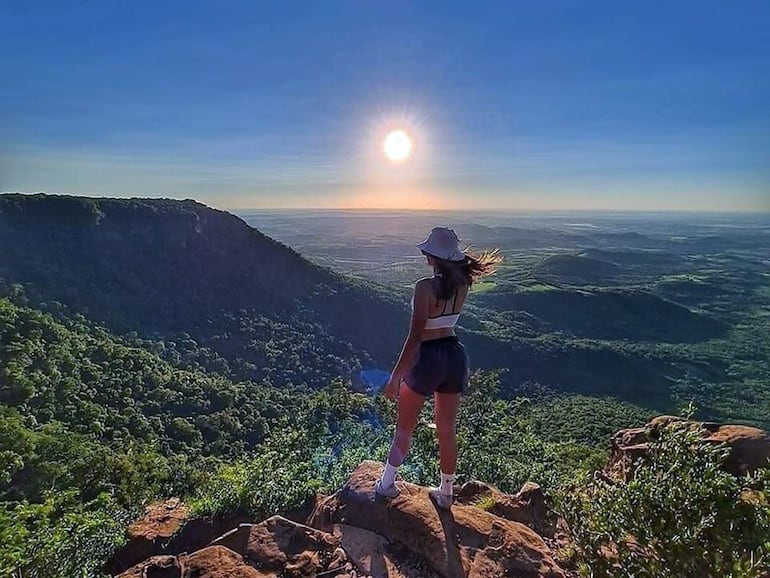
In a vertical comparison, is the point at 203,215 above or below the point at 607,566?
above

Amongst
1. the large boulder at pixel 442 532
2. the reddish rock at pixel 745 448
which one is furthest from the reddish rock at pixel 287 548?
the reddish rock at pixel 745 448

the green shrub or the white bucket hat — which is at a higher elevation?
the white bucket hat

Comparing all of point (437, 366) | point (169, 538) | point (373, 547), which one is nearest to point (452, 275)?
point (437, 366)

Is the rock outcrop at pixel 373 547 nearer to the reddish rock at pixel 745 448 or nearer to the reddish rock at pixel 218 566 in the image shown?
the reddish rock at pixel 218 566

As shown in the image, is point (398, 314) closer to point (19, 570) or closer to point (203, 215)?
point (203, 215)

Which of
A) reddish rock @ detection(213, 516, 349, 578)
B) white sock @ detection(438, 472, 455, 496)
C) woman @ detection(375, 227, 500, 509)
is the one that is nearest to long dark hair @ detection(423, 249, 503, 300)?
woman @ detection(375, 227, 500, 509)

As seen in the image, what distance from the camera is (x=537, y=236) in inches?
3492

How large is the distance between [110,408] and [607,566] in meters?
18.0

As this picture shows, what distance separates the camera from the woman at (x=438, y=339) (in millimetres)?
2488

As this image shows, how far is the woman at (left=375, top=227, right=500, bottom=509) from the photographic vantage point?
2488 mm

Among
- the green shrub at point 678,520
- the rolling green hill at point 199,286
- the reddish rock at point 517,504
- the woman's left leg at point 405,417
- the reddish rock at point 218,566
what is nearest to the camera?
the green shrub at point 678,520

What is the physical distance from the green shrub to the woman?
3.10 feet

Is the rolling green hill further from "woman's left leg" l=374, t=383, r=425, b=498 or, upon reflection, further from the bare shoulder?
the bare shoulder

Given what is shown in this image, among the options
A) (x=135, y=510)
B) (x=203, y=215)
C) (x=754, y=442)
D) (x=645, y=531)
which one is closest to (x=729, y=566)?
(x=645, y=531)
